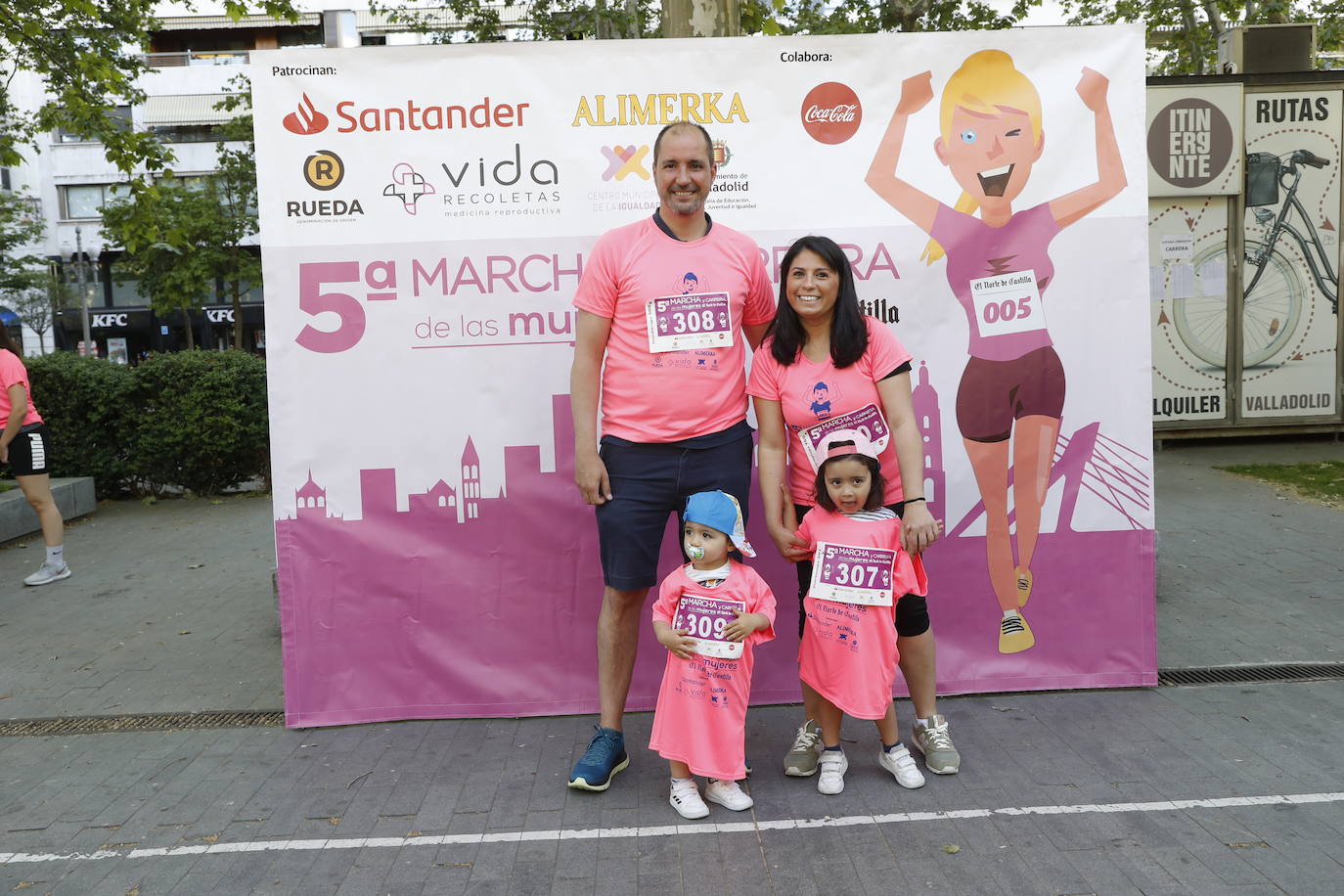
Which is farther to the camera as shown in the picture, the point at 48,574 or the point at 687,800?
the point at 48,574

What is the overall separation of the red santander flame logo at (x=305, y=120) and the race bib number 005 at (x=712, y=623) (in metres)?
2.40

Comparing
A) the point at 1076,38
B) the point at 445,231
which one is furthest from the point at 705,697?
the point at 1076,38

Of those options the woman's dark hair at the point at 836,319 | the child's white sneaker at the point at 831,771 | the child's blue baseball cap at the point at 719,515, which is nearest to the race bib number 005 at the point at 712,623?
the child's blue baseball cap at the point at 719,515

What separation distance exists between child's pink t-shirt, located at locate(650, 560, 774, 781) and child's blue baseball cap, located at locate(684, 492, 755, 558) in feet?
0.38

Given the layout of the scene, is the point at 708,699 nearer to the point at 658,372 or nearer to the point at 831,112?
the point at 658,372

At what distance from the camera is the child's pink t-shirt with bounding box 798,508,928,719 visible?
3691mm

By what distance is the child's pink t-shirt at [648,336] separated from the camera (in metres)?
3.79

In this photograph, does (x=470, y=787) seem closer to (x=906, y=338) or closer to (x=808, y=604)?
(x=808, y=604)

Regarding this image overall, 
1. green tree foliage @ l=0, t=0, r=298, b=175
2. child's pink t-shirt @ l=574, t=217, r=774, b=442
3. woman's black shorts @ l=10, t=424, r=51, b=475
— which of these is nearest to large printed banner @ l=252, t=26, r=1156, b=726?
child's pink t-shirt @ l=574, t=217, r=774, b=442

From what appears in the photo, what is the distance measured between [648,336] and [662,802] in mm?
1561

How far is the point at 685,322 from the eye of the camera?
12.4 ft

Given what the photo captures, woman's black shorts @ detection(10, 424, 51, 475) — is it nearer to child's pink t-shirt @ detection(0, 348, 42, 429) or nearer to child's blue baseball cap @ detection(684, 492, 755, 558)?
child's pink t-shirt @ detection(0, 348, 42, 429)

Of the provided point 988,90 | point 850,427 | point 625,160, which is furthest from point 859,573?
point 988,90

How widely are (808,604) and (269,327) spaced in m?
2.34
